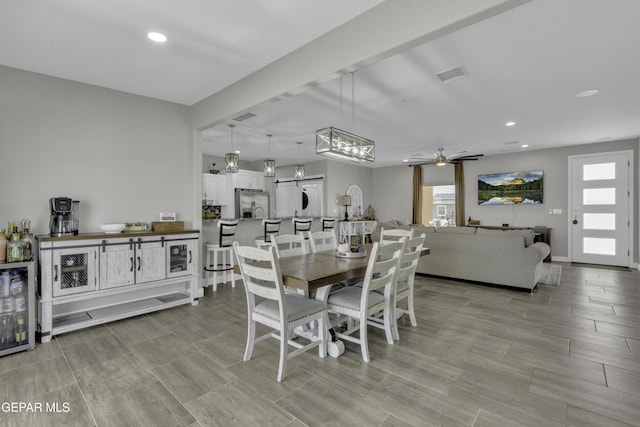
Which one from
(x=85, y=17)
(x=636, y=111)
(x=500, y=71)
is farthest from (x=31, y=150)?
(x=636, y=111)

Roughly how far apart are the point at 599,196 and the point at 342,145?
276 inches

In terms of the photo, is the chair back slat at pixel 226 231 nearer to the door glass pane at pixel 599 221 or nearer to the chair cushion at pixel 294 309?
the chair cushion at pixel 294 309

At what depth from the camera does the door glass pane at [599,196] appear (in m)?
6.67

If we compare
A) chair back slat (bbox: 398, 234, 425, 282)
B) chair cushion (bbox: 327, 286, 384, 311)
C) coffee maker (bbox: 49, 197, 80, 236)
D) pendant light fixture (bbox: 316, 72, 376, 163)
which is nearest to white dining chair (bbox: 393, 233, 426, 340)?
chair back slat (bbox: 398, 234, 425, 282)

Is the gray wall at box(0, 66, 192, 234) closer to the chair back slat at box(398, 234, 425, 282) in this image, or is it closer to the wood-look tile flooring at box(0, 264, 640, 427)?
the wood-look tile flooring at box(0, 264, 640, 427)

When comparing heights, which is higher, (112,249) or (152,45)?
(152,45)

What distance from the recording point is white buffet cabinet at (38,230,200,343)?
9.93 ft

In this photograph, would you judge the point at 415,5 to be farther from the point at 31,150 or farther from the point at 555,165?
the point at 555,165

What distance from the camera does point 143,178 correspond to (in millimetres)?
4039

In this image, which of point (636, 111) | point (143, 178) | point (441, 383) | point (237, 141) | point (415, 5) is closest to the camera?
point (415, 5)

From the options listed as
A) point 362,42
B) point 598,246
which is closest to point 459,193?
point 598,246

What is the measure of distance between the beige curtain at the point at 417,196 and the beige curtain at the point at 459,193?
1128 mm

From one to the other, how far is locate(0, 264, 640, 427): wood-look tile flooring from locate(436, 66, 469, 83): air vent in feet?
9.04

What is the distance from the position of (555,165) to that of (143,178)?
880cm
